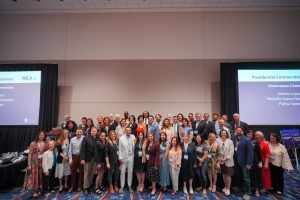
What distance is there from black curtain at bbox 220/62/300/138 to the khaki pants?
4.47 m

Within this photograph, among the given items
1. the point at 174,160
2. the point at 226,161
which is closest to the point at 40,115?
the point at 174,160

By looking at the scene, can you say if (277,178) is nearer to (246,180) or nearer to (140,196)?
(246,180)

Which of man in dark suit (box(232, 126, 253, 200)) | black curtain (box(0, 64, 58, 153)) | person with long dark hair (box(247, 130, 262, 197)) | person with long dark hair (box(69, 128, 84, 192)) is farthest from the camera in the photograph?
black curtain (box(0, 64, 58, 153))

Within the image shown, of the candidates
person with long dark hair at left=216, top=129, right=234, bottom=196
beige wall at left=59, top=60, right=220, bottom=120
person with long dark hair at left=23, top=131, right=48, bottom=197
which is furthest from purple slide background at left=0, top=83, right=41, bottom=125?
person with long dark hair at left=216, top=129, right=234, bottom=196

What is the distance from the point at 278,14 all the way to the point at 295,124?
12.7 feet

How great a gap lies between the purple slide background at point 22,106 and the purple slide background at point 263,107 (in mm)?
6769

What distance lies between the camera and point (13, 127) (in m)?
6.98

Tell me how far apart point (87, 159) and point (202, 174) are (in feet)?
7.95

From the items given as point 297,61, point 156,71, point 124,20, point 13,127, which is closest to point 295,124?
point 297,61

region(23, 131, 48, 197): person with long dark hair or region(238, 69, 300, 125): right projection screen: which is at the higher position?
region(238, 69, 300, 125): right projection screen

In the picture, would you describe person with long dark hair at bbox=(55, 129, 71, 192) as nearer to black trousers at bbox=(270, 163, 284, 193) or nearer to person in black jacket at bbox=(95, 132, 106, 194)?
person in black jacket at bbox=(95, 132, 106, 194)

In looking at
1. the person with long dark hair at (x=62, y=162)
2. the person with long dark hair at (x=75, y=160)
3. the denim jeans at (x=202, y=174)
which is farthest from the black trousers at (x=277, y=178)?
the person with long dark hair at (x=62, y=162)

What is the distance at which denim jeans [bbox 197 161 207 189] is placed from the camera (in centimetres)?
439

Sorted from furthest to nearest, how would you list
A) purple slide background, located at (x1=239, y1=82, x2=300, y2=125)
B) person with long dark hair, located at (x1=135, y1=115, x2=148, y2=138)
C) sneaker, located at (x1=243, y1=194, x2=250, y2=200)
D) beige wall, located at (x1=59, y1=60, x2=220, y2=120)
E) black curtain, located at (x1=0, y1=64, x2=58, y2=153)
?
beige wall, located at (x1=59, y1=60, x2=220, y2=120) < black curtain, located at (x1=0, y1=64, x2=58, y2=153) < purple slide background, located at (x1=239, y1=82, x2=300, y2=125) < person with long dark hair, located at (x1=135, y1=115, x2=148, y2=138) < sneaker, located at (x1=243, y1=194, x2=250, y2=200)
